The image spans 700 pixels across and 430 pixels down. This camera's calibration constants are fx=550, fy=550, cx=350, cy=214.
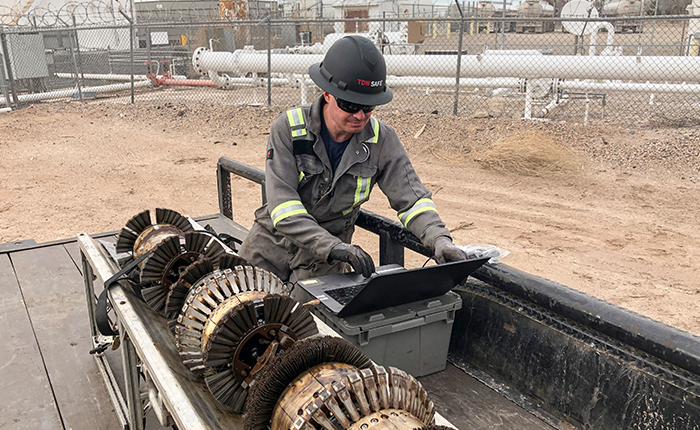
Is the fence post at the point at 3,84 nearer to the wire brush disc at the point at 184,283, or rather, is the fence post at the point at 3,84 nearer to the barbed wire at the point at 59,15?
the barbed wire at the point at 59,15

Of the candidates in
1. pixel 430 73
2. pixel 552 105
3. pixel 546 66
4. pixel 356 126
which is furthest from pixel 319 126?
pixel 552 105

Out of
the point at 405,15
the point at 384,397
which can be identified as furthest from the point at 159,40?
the point at 384,397

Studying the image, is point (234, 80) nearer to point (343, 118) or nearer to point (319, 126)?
point (319, 126)

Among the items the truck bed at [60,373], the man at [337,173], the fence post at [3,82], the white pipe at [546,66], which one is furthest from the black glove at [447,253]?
the fence post at [3,82]

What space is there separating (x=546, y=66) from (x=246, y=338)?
8.76 meters

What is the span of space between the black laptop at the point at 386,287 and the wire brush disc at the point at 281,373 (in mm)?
378

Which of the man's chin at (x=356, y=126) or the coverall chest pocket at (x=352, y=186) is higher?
the man's chin at (x=356, y=126)

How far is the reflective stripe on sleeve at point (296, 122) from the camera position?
8.63ft

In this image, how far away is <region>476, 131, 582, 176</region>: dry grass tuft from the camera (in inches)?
312

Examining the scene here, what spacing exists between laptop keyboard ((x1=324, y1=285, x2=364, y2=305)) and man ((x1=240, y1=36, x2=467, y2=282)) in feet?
0.33

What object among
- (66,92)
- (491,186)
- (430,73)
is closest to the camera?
(491,186)

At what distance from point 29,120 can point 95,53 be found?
23.2ft

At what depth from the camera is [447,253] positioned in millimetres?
2318

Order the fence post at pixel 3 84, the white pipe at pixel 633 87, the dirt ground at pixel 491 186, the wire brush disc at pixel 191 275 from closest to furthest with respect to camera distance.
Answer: the wire brush disc at pixel 191 275
the dirt ground at pixel 491 186
the white pipe at pixel 633 87
the fence post at pixel 3 84
